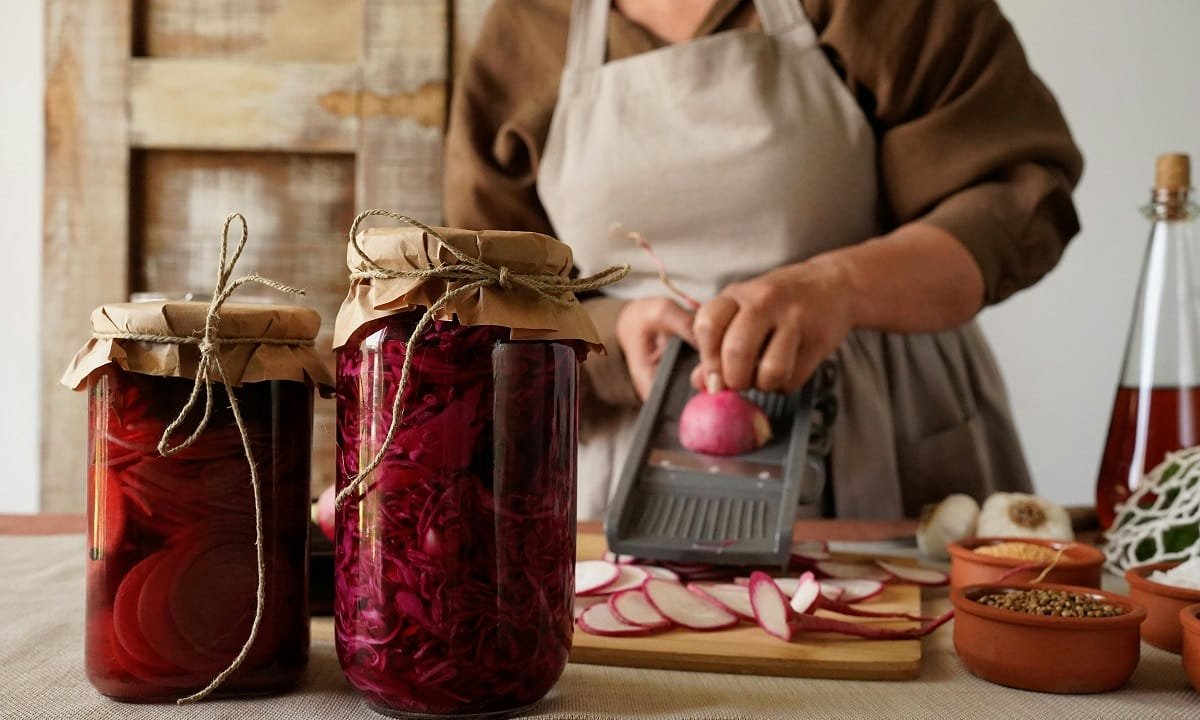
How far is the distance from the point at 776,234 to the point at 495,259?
0.92 meters

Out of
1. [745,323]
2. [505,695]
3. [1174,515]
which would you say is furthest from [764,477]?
[505,695]

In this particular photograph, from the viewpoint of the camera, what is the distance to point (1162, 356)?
97cm

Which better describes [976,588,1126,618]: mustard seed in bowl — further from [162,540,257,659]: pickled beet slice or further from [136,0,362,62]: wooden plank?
[136,0,362,62]: wooden plank

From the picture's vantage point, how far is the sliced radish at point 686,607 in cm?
66

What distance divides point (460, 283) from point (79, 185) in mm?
1541

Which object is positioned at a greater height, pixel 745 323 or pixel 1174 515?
pixel 745 323

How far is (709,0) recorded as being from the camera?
1.43 meters

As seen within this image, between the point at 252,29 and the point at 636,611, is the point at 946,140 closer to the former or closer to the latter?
the point at 636,611

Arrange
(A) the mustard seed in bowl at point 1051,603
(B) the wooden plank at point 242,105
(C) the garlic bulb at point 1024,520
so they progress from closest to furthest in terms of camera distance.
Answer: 1. (A) the mustard seed in bowl at point 1051,603
2. (C) the garlic bulb at point 1024,520
3. (B) the wooden plank at point 242,105

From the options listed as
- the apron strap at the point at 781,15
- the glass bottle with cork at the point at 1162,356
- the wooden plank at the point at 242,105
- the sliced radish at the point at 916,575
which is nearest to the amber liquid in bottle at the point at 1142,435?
the glass bottle with cork at the point at 1162,356

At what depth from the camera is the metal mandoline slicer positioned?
80 cm

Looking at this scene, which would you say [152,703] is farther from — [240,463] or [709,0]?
[709,0]

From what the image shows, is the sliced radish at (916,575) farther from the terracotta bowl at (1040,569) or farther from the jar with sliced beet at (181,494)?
the jar with sliced beet at (181,494)

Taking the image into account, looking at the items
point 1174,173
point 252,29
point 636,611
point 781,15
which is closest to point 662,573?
point 636,611
